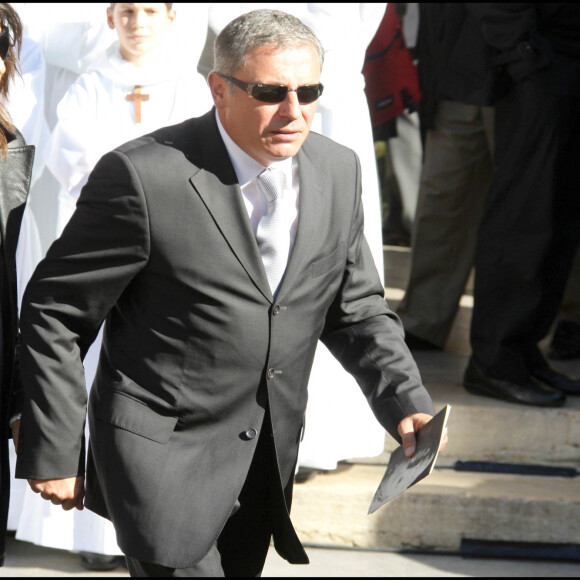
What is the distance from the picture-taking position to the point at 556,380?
5047 mm

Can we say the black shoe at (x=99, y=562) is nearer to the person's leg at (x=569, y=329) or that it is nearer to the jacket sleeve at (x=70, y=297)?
the jacket sleeve at (x=70, y=297)

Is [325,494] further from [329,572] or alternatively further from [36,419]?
[36,419]

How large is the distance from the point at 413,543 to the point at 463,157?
1.83 metres

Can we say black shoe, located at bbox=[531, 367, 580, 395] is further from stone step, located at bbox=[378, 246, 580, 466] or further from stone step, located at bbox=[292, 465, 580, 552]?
stone step, located at bbox=[292, 465, 580, 552]

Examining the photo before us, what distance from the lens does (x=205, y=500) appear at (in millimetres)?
2689

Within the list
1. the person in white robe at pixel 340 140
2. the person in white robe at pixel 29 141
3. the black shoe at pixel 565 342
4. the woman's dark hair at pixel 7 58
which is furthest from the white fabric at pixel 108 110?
the black shoe at pixel 565 342

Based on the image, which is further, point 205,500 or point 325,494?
point 325,494

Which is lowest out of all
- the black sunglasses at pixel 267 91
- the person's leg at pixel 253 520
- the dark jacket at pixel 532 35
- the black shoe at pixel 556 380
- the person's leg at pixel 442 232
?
the black shoe at pixel 556 380

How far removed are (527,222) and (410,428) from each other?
233 centimetres

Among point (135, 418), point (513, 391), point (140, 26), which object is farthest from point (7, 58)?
point (513, 391)

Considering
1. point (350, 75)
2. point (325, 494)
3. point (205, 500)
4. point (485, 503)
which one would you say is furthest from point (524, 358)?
point (205, 500)

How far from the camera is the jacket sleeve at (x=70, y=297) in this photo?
2584mm

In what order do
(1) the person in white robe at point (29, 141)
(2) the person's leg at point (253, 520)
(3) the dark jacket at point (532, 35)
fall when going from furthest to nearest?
(3) the dark jacket at point (532, 35), (1) the person in white robe at point (29, 141), (2) the person's leg at point (253, 520)

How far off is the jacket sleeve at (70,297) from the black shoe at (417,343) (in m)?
3.22
